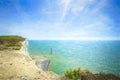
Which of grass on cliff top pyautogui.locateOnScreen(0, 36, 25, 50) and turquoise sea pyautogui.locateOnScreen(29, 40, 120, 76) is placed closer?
grass on cliff top pyautogui.locateOnScreen(0, 36, 25, 50)

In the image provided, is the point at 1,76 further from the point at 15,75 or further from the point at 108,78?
the point at 108,78

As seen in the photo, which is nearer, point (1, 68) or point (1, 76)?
point (1, 76)

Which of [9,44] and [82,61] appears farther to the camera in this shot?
[82,61]

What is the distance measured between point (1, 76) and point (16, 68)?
86.7 inches

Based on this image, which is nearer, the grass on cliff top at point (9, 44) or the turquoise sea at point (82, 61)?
the grass on cliff top at point (9, 44)

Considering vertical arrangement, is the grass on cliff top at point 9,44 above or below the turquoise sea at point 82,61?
above

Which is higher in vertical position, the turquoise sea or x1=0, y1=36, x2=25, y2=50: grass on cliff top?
x1=0, y1=36, x2=25, y2=50: grass on cliff top

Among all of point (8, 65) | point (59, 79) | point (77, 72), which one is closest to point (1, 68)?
point (8, 65)

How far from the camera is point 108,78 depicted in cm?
1573

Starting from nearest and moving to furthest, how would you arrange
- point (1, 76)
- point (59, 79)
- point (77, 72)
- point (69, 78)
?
point (1, 76)
point (59, 79)
point (69, 78)
point (77, 72)

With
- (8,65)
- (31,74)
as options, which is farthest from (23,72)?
(8,65)

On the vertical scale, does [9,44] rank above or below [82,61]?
above

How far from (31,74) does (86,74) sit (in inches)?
191

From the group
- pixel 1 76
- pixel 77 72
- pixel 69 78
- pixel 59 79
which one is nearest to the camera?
pixel 1 76
